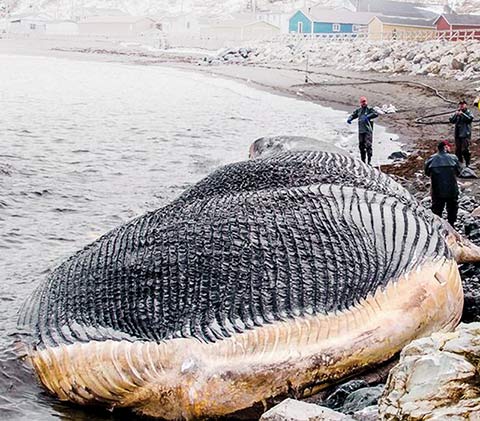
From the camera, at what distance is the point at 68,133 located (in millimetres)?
29094

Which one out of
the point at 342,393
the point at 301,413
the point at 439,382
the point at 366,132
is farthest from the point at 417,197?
the point at 439,382

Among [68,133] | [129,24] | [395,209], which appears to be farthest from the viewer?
[129,24]

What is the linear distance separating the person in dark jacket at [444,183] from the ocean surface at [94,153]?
5.81 m

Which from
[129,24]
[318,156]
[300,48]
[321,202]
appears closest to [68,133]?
[318,156]

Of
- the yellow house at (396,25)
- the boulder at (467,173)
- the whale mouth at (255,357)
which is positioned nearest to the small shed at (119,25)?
the yellow house at (396,25)

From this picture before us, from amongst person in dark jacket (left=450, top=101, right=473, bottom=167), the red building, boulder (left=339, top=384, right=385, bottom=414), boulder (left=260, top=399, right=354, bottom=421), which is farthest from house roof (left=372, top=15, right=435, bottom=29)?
boulder (left=260, top=399, right=354, bottom=421)

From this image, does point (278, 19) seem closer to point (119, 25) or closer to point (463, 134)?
point (119, 25)

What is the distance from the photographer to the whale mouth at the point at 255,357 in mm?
5605

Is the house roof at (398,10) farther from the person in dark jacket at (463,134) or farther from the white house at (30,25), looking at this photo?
the person in dark jacket at (463,134)

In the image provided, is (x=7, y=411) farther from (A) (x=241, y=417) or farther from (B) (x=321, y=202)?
(B) (x=321, y=202)

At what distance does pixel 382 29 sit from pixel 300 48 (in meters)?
14.3

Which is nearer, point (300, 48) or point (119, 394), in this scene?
point (119, 394)

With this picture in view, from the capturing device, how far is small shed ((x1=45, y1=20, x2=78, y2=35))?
478ft

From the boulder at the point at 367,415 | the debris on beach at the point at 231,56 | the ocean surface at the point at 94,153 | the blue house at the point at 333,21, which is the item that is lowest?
the ocean surface at the point at 94,153
